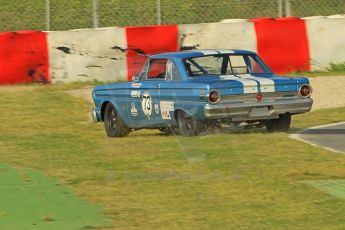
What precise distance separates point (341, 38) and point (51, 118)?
7.61 meters

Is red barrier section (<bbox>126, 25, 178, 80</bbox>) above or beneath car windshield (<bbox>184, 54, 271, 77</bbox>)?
beneath

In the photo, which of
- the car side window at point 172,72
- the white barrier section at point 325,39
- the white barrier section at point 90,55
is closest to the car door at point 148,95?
the car side window at point 172,72

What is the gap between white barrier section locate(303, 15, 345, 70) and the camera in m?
20.3

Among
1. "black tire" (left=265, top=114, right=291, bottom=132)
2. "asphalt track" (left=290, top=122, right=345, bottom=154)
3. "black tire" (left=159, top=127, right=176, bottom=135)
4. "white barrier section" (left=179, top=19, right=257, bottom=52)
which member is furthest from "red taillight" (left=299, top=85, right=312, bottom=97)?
"white barrier section" (left=179, top=19, right=257, bottom=52)

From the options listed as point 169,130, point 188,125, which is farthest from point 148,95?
point 188,125

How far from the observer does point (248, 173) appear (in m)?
9.81

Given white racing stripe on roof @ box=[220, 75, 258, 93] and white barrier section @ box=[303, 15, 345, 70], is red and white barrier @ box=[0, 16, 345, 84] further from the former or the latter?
white racing stripe on roof @ box=[220, 75, 258, 93]

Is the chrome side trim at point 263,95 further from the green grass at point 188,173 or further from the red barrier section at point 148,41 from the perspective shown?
the red barrier section at point 148,41

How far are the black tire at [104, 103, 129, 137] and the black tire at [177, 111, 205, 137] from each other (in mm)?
1365

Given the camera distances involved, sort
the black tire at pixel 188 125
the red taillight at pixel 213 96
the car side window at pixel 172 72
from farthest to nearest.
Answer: the car side window at pixel 172 72 → the black tire at pixel 188 125 → the red taillight at pixel 213 96

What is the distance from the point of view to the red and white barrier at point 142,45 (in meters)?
19.3

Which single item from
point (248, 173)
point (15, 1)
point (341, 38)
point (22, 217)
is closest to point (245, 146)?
point (248, 173)

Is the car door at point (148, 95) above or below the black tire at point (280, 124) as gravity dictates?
above

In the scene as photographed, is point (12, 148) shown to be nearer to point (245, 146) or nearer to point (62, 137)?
point (62, 137)
